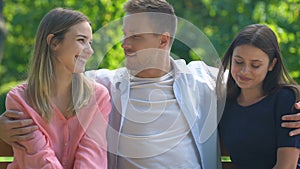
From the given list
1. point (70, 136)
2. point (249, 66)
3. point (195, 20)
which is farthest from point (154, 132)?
point (195, 20)

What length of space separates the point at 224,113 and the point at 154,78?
31 centimetres

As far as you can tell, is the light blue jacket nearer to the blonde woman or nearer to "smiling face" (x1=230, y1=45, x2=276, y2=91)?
the blonde woman

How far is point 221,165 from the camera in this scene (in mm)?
2537

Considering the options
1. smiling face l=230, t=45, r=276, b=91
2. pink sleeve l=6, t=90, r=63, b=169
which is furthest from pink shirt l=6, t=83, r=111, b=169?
smiling face l=230, t=45, r=276, b=91

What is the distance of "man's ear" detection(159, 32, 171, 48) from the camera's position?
8.04ft

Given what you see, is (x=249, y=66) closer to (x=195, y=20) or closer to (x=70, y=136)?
(x=70, y=136)

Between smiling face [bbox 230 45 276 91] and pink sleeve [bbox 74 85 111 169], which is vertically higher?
smiling face [bbox 230 45 276 91]

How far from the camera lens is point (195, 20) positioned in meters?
5.27

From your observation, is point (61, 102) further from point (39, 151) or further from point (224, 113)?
point (224, 113)

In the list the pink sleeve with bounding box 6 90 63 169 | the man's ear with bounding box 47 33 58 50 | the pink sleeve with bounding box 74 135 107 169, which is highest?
the man's ear with bounding box 47 33 58 50

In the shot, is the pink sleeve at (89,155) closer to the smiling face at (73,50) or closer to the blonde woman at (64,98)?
the blonde woman at (64,98)

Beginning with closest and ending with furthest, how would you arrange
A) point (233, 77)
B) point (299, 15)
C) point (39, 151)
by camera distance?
point (39, 151) < point (233, 77) < point (299, 15)

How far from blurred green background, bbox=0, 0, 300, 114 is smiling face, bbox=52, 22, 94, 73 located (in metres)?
1.01

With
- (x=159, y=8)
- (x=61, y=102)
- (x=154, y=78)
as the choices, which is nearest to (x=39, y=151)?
(x=61, y=102)
